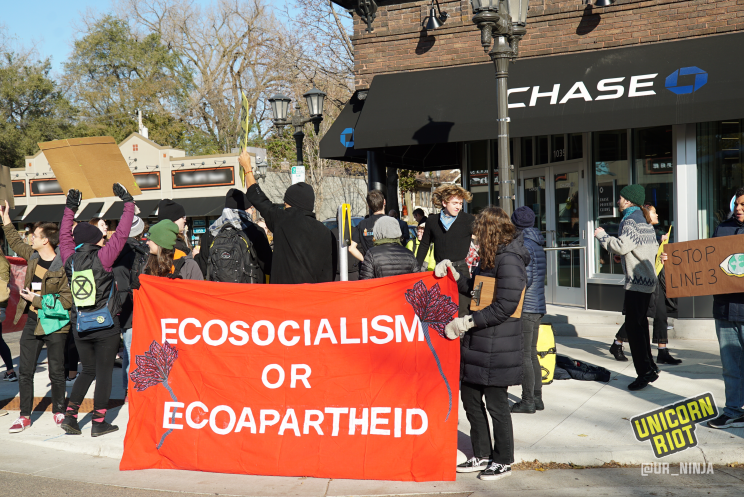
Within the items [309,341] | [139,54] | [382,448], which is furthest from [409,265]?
[139,54]

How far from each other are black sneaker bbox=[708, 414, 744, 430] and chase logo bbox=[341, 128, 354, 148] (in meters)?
8.43

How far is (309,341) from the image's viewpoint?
4.90 metres

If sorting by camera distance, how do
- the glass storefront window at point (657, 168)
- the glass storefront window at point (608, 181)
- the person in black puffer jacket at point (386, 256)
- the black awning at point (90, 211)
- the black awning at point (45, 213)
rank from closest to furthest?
the person in black puffer jacket at point (386, 256) → the glass storefront window at point (657, 168) → the glass storefront window at point (608, 181) → the black awning at point (90, 211) → the black awning at point (45, 213)

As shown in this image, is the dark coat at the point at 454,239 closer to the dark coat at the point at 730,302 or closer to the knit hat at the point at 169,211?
the dark coat at the point at 730,302

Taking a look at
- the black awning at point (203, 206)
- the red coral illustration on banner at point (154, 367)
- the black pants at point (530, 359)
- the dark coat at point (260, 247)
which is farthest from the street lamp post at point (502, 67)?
the black awning at point (203, 206)

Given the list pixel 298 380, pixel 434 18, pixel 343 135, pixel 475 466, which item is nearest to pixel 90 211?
pixel 343 135

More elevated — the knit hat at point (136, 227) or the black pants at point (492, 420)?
the knit hat at point (136, 227)

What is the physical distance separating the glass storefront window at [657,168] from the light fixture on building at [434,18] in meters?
3.85

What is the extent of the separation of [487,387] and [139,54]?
45305mm

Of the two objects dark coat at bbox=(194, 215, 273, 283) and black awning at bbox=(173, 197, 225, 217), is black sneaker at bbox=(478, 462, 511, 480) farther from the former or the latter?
black awning at bbox=(173, 197, 225, 217)

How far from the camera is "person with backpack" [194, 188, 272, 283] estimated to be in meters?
5.76

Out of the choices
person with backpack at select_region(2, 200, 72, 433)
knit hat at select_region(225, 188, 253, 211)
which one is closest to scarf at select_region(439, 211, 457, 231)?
knit hat at select_region(225, 188, 253, 211)

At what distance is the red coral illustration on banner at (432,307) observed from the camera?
4695 mm

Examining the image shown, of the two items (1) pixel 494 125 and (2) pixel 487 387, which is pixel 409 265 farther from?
(1) pixel 494 125
